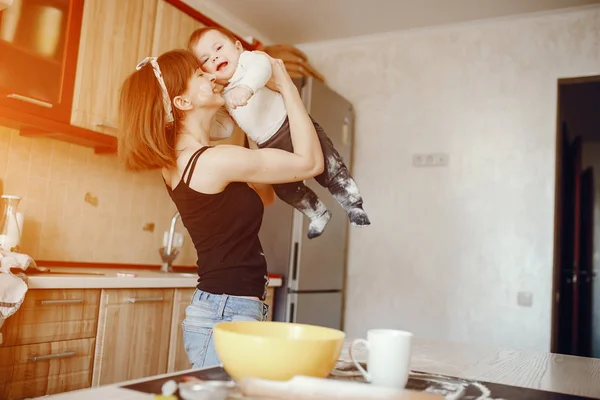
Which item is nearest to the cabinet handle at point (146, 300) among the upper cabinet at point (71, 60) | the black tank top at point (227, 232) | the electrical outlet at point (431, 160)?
the upper cabinet at point (71, 60)

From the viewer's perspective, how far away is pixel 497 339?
3.24 m

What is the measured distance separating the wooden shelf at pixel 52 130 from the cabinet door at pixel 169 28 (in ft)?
1.76

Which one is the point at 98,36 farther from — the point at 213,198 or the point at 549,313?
the point at 549,313

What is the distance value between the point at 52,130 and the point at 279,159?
4.76ft

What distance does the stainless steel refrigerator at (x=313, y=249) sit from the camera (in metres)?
3.11

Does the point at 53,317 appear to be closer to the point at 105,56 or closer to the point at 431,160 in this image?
the point at 105,56

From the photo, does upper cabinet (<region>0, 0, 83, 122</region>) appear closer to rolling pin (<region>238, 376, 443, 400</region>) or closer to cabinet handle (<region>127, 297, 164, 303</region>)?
cabinet handle (<region>127, 297, 164, 303</region>)

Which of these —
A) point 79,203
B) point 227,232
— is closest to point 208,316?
point 227,232

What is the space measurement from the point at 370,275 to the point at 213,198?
256cm

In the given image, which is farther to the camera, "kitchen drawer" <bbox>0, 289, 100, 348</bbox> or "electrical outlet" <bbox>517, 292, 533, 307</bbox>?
"electrical outlet" <bbox>517, 292, 533, 307</bbox>

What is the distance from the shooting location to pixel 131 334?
220cm

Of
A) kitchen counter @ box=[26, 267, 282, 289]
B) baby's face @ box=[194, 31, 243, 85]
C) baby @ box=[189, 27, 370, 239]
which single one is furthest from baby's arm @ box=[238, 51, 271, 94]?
kitchen counter @ box=[26, 267, 282, 289]

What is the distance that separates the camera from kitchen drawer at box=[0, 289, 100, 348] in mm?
1804

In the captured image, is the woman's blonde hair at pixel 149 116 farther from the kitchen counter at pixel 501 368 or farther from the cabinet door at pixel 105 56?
the cabinet door at pixel 105 56
